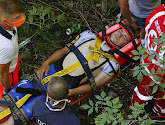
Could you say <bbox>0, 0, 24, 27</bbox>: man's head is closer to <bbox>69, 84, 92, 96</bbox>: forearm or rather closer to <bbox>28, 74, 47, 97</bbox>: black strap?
<bbox>28, 74, 47, 97</bbox>: black strap

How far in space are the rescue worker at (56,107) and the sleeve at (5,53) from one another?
0.57 meters

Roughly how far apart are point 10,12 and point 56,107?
3.49ft

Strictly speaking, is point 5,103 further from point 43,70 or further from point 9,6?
point 9,6

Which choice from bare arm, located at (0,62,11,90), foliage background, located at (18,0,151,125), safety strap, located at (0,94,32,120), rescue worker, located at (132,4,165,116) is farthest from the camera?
foliage background, located at (18,0,151,125)

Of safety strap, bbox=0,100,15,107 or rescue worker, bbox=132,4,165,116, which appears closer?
rescue worker, bbox=132,4,165,116

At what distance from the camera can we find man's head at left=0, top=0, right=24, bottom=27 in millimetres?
2206

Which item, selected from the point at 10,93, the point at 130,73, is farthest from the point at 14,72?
the point at 130,73

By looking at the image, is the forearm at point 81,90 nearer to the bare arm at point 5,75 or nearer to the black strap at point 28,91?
the black strap at point 28,91

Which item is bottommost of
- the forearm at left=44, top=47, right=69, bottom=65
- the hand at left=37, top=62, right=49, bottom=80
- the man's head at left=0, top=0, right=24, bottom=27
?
the hand at left=37, top=62, right=49, bottom=80

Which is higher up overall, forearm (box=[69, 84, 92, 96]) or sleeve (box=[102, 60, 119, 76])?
sleeve (box=[102, 60, 119, 76])

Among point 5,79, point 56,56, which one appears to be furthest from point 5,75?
point 56,56

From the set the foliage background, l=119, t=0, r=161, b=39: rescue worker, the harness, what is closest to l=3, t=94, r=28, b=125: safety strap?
the harness

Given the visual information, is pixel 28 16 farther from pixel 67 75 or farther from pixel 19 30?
pixel 67 75

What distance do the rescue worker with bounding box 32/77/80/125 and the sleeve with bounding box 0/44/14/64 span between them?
571mm
